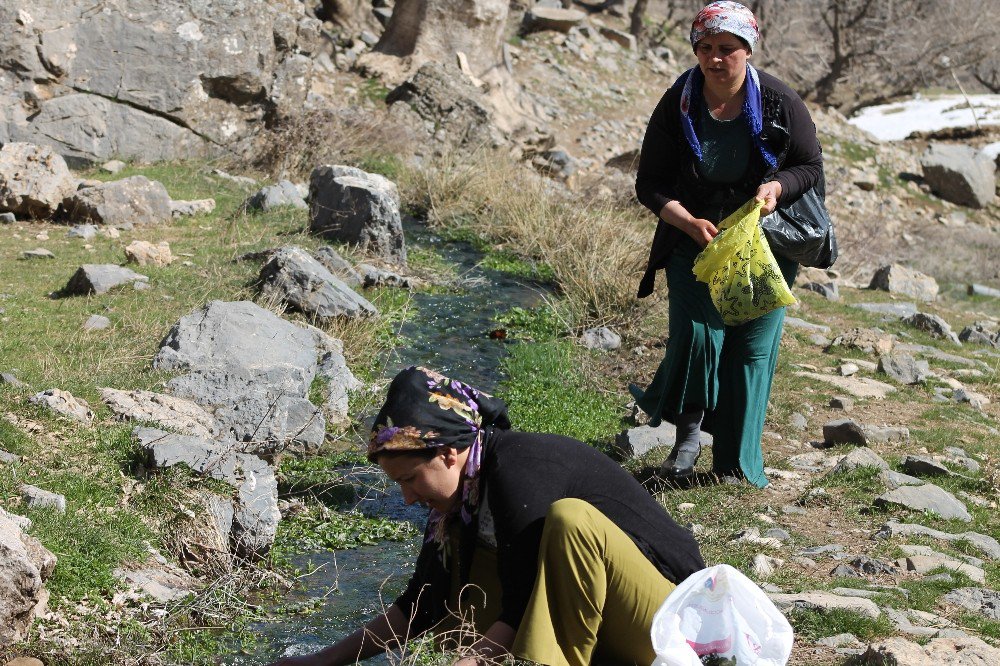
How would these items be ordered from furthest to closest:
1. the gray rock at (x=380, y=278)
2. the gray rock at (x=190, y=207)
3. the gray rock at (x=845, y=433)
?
the gray rock at (x=190, y=207), the gray rock at (x=380, y=278), the gray rock at (x=845, y=433)

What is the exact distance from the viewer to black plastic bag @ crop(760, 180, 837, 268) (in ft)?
15.2

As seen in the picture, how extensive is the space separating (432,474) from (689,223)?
2.16 m

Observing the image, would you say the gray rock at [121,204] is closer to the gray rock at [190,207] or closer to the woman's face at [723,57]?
the gray rock at [190,207]

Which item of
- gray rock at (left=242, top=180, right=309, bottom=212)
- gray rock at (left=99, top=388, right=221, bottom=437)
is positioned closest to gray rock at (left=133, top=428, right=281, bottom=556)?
gray rock at (left=99, top=388, right=221, bottom=437)

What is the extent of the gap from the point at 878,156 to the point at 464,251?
12.3 meters

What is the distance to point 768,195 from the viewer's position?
447 cm

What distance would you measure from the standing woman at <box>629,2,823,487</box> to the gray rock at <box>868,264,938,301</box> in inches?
Answer: 256

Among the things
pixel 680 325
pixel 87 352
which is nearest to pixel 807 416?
pixel 680 325

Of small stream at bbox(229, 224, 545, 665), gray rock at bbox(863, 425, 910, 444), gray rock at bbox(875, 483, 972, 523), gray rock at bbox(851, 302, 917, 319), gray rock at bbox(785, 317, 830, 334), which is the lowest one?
small stream at bbox(229, 224, 545, 665)

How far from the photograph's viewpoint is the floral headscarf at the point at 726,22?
169 inches

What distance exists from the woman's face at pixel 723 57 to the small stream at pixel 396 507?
2.27 meters

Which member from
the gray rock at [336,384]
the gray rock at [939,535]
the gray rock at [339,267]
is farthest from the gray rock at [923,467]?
the gray rock at [339,267]

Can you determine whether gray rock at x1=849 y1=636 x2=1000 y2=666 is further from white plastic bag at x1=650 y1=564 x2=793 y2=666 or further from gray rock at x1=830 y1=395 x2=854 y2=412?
gray rock at x1=830 y1=395 x2=854 y2=412

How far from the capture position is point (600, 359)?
7574mm
